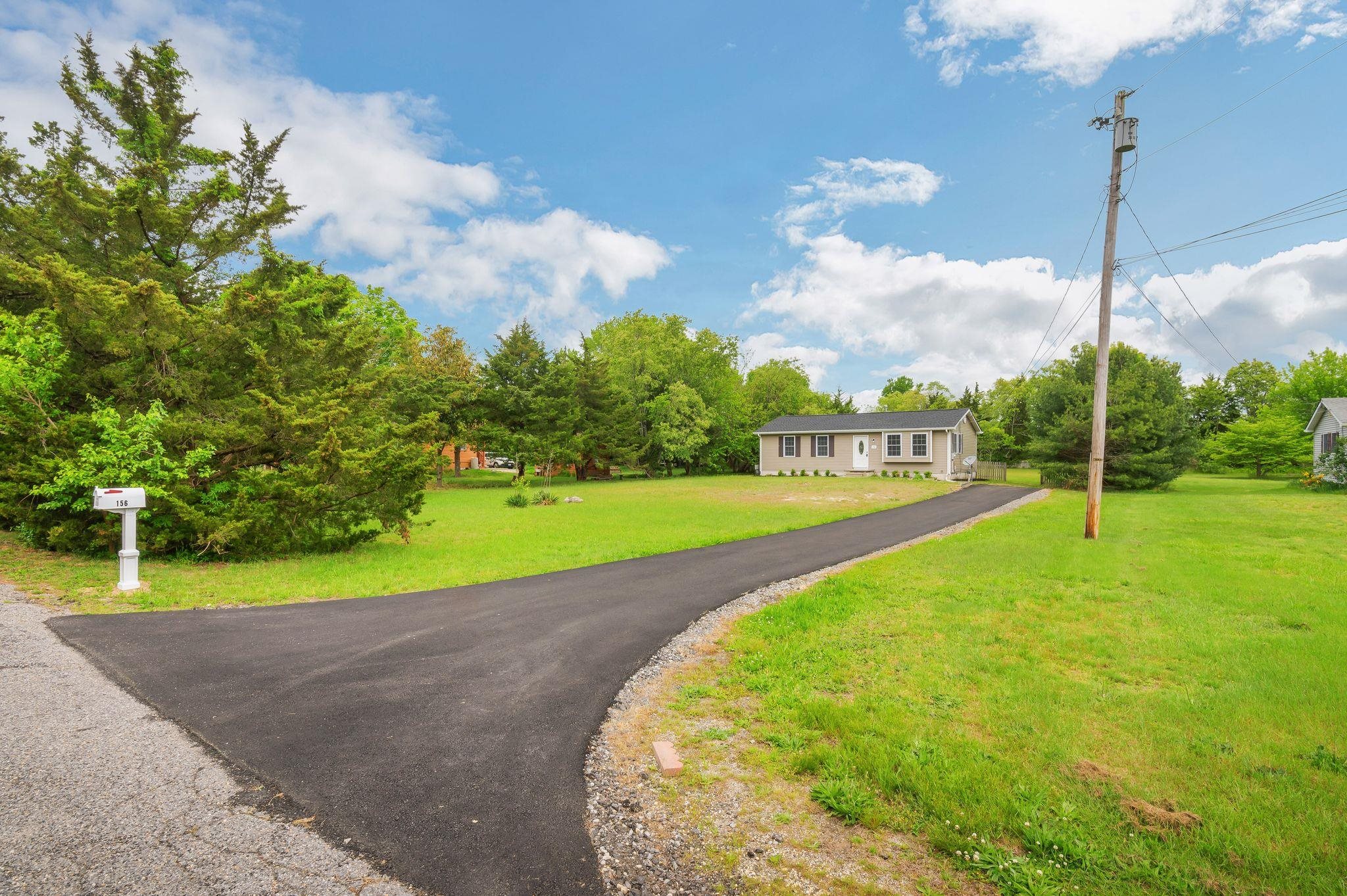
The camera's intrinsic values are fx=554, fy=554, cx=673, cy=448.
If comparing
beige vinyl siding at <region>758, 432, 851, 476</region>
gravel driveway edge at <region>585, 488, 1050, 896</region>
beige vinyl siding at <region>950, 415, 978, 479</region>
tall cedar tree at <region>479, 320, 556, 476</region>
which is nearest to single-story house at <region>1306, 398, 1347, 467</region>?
beige vinyl siding at <region>950, 415, 978, 479</region>

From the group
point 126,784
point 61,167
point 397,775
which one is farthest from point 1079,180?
point 61,167

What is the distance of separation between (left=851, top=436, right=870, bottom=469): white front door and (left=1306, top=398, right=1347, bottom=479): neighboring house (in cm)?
1928

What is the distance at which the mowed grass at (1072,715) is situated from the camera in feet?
8.82

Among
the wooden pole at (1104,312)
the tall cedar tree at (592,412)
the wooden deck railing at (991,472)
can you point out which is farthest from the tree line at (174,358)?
the wooden deck railing at (991,472)

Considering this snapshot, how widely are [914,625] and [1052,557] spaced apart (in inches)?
215

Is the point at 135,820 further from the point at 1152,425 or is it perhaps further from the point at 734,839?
the point at 1152,425

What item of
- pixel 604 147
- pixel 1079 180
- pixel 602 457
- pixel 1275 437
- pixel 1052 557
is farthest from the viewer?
pixel 602 457

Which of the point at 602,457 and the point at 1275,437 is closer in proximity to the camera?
the point at 1275,437

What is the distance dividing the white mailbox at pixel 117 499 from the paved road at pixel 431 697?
72.8 inches

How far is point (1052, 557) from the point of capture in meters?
9.93

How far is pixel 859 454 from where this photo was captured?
35.2m

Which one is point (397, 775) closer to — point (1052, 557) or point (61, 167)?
point (1052, 557)

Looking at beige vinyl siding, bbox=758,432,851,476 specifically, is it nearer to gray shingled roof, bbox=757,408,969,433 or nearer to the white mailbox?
gray shingled roof, bbox=757,408,969,433

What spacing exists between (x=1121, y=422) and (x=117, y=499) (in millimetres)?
32167
